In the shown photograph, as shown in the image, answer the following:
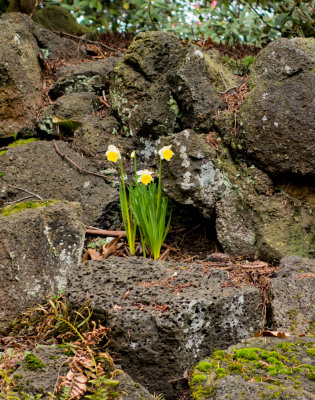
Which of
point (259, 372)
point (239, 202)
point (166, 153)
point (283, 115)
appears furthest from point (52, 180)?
point (259, 372)

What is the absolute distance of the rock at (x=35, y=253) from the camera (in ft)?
10.3

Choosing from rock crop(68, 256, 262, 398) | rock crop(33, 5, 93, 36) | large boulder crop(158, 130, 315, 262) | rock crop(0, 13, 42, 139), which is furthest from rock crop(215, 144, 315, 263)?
rock crop(33, 5, 93, 36)

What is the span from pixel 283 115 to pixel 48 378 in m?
2.64

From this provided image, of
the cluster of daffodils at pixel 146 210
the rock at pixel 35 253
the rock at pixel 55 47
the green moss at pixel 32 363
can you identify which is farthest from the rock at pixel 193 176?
the rock at pixel 55 47

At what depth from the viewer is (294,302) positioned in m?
3.07

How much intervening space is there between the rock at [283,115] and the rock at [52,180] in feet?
4.25

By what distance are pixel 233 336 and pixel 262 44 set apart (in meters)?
5.11

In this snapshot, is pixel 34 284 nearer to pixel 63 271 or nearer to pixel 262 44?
pixel 63 271

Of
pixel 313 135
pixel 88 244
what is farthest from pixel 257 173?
pixel 88 244

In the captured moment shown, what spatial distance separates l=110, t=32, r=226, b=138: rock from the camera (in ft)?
14.7

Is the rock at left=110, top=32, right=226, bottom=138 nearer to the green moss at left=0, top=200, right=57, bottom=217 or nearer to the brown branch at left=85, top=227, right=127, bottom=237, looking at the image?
the brown branch at left=85, top=227, right=127, bottom=237

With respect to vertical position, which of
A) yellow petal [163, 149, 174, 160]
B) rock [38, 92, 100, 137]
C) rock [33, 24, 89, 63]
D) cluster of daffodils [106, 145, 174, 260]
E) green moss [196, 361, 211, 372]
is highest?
rock [33, 24, 89, 63]

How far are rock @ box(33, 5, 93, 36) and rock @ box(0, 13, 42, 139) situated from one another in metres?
1.39

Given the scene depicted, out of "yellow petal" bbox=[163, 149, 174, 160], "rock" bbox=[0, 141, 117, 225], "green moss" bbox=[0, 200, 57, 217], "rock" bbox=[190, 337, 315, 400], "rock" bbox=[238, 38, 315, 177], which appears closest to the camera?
"rock" bbox=[190, 337, 315, 400]
